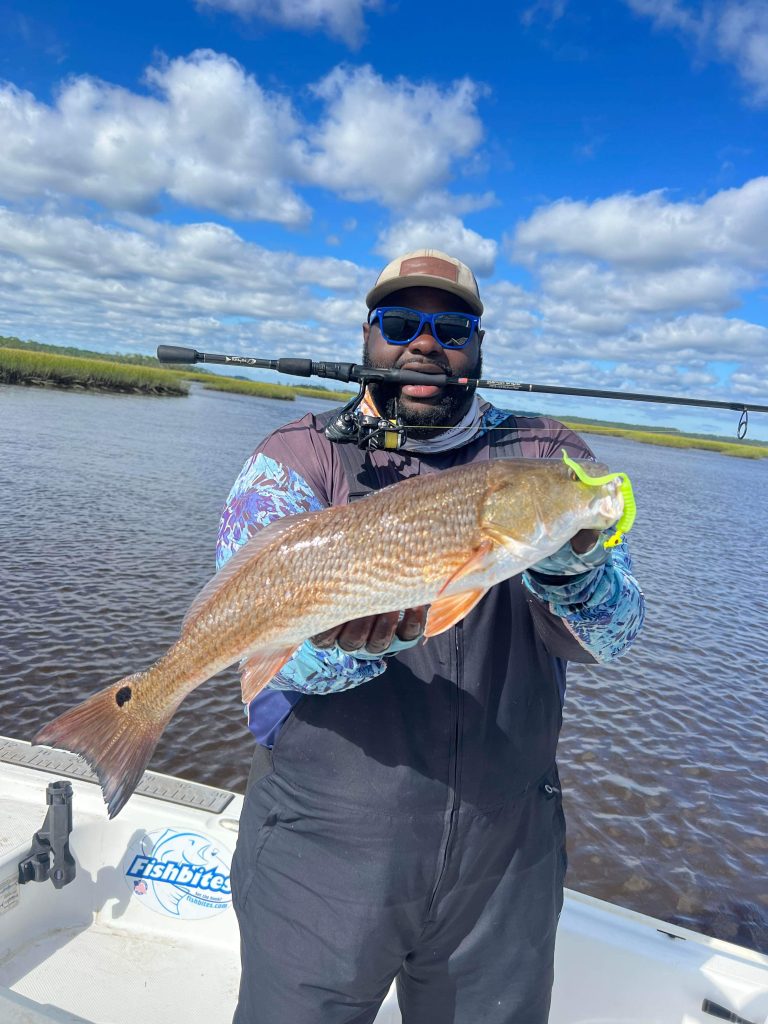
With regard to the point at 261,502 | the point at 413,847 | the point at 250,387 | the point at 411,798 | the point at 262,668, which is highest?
the point at 261,502

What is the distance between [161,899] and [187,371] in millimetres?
142241

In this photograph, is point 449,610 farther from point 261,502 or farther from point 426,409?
point 426,409

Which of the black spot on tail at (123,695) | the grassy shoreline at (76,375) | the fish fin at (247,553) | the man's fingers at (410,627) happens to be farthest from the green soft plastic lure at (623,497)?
the grassy shoreline at (76,375)

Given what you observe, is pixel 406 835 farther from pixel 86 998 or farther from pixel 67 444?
pixel 67 444

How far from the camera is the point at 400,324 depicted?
3.57m

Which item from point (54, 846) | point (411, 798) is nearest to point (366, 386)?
point (411, 798)

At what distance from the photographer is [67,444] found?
2722 centimetres

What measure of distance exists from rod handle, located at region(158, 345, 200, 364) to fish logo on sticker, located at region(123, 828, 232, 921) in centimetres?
330

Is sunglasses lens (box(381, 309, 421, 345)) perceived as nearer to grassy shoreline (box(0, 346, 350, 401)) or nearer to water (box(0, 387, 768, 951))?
water (box(0, 387, 768, 951))

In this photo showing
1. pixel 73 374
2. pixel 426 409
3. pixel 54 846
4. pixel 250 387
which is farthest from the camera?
pixel 250 387

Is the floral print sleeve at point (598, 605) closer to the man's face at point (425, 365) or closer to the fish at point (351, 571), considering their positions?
the fish at point (351, 571)

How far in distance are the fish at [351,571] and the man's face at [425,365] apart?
692 millimetres

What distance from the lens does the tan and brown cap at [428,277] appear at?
3.46m

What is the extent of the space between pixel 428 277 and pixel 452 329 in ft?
0.96
